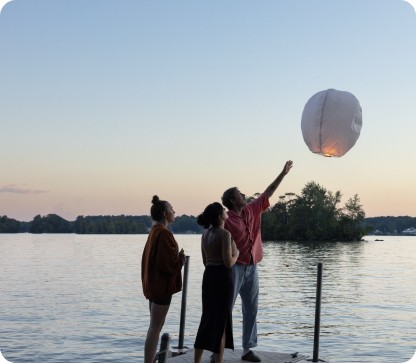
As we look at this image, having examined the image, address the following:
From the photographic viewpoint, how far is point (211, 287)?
590 centimetres

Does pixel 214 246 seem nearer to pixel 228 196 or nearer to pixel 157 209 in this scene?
pixel 157 209

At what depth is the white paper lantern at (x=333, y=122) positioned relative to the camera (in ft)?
21.2

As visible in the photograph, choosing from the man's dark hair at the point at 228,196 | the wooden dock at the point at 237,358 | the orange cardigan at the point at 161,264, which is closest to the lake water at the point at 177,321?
the wooden dock at the point at 237,358

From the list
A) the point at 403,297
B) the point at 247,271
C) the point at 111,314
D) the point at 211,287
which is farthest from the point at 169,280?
the point at 403,297

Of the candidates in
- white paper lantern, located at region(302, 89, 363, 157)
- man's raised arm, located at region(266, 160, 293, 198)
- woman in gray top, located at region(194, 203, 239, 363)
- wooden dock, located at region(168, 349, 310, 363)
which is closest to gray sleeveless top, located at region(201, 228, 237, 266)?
woman in gray top, located at region(194, 203, 239, 363)

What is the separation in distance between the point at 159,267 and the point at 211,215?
83 centimetres

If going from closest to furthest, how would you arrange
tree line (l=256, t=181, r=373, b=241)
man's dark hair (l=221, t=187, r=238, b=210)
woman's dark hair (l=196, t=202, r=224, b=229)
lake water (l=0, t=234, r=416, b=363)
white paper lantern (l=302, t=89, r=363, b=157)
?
woman's dark hair (l=196, t=202, r=224, b=229) < white paper lantern (l=302, t=89, r=363, b=157) < man's dark hair (l=221, t=187, r=238, b=210) < lake water (l=0, t=234, r=416, b=363) < tree line (l=256, t=181, r=373, b=241)

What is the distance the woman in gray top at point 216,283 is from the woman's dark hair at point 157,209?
0.43 meters

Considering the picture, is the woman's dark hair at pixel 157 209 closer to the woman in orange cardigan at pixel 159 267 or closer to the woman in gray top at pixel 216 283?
the woman in orange cardigan at pixel 159 267

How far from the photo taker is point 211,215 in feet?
19.2

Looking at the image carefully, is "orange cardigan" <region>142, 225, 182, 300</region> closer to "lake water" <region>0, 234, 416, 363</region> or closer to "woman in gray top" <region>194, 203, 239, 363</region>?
"woman in gray top" <region>194, 203, 239, 363</region>

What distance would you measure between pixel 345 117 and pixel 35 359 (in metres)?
7.74

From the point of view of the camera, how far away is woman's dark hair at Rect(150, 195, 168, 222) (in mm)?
5859

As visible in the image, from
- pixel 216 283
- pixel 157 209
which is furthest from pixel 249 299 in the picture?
pixel 157 209
